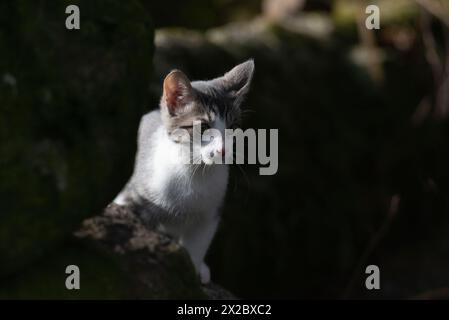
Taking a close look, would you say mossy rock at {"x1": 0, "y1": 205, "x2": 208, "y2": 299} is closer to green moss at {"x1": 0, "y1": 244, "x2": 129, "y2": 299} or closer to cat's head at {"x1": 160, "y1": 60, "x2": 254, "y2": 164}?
green moss at {"x1": 0, "y1": 244, "x2": 129, "y2": 299}

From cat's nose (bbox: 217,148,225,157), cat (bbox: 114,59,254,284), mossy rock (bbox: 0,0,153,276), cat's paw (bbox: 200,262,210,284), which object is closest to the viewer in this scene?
mossy rock (bbox: 0,0,153,276)

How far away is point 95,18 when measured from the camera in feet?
11.8

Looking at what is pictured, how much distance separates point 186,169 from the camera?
4.29 meters

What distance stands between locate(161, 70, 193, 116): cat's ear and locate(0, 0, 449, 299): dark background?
0.45 feet

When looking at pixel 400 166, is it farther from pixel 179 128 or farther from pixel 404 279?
pixel 179 128

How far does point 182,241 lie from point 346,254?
3.25 m

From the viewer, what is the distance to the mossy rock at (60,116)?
10.8 ft

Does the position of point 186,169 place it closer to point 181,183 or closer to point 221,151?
point 181,183

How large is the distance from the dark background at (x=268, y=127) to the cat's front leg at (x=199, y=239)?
2.33 ft

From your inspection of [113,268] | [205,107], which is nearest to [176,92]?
[205,107]

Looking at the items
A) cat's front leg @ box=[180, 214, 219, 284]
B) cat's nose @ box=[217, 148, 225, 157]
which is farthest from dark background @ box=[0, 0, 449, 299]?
cat's front leg @ box=[180, 214, 219, 284]

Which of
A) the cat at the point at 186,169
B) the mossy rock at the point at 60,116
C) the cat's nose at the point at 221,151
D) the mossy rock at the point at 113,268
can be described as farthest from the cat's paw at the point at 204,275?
the mossy rock at the point at 60,116

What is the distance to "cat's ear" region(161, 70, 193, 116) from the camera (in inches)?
157

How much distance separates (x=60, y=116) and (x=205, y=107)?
87 cm
